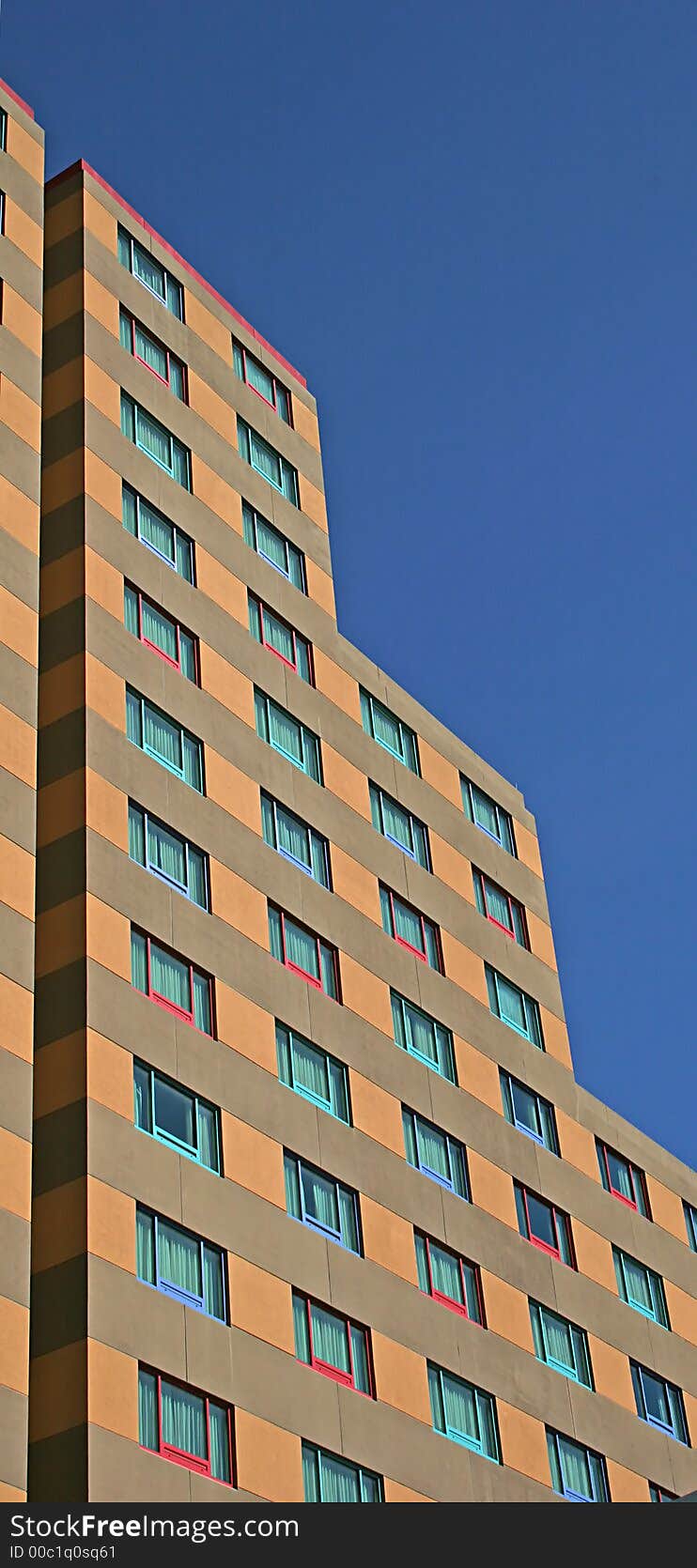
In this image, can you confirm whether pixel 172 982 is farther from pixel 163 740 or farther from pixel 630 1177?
pixel 630 1177

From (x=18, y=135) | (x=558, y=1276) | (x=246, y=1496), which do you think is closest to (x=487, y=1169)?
(x=558, y=1276)

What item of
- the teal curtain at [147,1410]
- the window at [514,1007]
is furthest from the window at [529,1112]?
the teal curtain at [147,1410]

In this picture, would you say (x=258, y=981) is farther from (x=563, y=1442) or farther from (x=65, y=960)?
(x=563, y=1442)

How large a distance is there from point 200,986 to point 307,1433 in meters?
9.88

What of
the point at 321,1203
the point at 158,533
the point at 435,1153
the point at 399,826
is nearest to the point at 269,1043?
the point at 321,1203

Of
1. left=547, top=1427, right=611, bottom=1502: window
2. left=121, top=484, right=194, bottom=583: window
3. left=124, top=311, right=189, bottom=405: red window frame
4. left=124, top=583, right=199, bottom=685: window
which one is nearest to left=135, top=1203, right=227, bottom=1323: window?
left=547, top=1427, right=611, bottom=1502: window

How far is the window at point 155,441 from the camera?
176ft

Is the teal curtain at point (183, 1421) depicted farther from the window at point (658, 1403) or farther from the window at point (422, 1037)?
the window at point (658, 1403)

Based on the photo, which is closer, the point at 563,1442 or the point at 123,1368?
the point at 123,1368

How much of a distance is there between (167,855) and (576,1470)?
1951 cm

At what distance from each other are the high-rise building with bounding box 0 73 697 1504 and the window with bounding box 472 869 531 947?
0.76ft

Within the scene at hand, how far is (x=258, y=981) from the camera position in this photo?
4747 centimetres

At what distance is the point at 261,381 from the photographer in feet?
205

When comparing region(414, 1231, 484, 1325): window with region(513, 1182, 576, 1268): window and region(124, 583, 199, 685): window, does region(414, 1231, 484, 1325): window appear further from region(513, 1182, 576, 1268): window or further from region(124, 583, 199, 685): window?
region(124, 583, 199, 685): window
